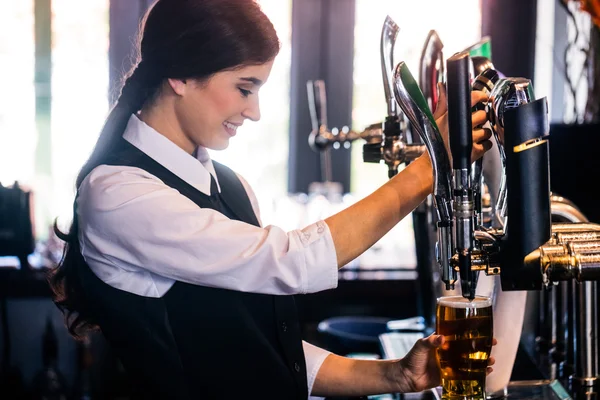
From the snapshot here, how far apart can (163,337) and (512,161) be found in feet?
2.29

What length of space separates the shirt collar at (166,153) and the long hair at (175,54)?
4 cm

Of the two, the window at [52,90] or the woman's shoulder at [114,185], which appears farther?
the window at [52,90]

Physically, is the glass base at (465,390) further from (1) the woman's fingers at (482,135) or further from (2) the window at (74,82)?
(2) the window at (74,82)

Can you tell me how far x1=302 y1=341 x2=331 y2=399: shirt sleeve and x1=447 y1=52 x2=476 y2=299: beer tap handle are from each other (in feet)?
1.96

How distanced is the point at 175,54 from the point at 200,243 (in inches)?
16.0

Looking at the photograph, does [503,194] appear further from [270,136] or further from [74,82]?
[74,82]

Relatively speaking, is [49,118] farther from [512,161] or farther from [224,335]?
[512,161]

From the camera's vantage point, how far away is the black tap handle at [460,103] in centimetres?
88

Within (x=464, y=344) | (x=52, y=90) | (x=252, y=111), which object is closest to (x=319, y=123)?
(x=252, y=111)

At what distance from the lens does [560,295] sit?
1657 millimetres

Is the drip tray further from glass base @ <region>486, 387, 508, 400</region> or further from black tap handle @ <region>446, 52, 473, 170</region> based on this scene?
black tap handle @ <region>446, 52, 473, 170</region>

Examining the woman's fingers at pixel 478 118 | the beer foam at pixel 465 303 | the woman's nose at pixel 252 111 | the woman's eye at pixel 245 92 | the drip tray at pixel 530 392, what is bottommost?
the drip tray at pixel 530 392

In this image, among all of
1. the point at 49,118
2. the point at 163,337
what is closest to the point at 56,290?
the point at 163,337

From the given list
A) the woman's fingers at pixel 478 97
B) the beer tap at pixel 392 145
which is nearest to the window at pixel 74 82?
the beer tap at pixel 392 145
